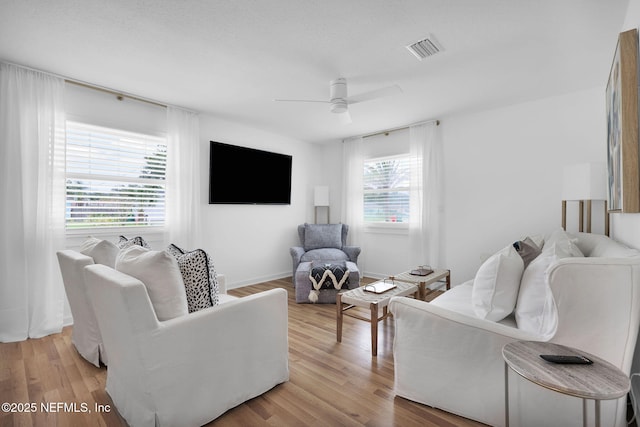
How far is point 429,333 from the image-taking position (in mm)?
1679

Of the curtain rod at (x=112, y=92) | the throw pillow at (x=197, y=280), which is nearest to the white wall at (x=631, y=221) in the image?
the throw pillow at (x=197, y=280)

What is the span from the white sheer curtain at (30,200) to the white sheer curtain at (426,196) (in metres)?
4.18

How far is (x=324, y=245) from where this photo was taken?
189 inches

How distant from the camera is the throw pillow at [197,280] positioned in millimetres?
1705

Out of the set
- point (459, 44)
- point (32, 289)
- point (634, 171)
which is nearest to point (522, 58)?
point (459, 44)

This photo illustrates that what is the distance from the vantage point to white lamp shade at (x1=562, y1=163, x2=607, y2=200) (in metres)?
2.62

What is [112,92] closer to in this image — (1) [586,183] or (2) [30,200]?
(2) [30,200]

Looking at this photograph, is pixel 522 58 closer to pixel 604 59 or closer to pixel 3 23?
pixel 604 59

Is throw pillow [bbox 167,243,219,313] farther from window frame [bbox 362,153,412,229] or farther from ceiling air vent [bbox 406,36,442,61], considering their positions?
window frame [bbox 362,153,412,229]

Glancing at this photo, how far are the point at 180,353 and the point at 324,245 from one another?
11.1ft

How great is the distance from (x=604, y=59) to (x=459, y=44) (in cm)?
139

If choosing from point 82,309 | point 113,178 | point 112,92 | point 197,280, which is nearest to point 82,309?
point 82,309

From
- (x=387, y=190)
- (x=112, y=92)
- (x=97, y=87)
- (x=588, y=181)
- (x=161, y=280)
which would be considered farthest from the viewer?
(x=387, y=190)

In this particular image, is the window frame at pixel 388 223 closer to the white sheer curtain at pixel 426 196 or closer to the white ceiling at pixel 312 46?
the white sheer curtain at pixel 426 196
